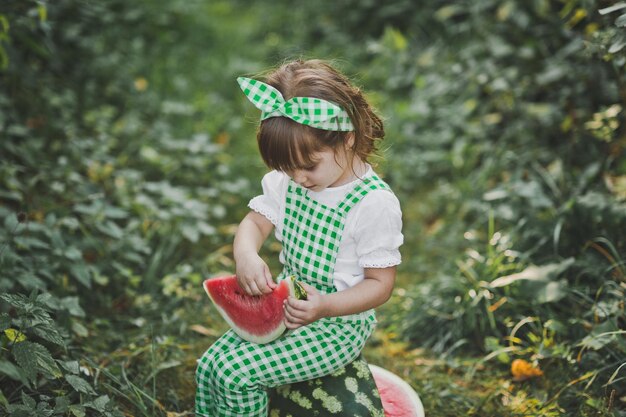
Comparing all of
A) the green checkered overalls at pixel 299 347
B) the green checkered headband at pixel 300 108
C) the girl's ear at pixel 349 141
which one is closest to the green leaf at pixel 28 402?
the green checkered overalls at pixel 299 347

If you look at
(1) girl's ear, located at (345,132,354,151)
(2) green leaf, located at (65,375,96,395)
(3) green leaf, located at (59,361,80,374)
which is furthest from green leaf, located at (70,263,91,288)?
(1) girl's ear, located at (345,132,354,151)

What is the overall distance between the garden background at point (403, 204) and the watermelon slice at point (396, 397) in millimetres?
246

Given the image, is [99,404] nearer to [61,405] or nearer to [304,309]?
[61,405]

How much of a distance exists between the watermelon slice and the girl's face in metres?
0.98

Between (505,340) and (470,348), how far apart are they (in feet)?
0.62

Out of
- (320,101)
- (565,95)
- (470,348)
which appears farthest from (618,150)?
(320,101)

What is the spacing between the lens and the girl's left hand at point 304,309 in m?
2.11

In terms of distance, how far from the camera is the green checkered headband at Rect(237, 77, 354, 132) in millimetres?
2064

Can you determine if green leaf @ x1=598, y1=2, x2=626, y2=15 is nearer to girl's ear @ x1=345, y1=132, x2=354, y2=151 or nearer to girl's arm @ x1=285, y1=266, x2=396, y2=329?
girl's ear @ x1=345, y1=132, x2=354, y2=151

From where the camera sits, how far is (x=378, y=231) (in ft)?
7.37

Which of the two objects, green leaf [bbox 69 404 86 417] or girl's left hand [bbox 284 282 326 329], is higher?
girl's left hand [bbox 284 282 326 329]

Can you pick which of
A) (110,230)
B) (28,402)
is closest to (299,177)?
(28,402)

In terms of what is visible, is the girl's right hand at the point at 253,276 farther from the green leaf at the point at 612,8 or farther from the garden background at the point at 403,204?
the green leaf at the point at 612,8

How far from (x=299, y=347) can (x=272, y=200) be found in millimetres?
597
